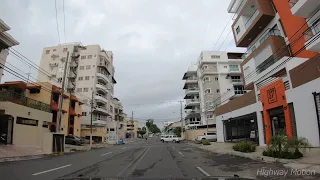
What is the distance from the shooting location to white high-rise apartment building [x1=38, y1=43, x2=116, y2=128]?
69312 mm

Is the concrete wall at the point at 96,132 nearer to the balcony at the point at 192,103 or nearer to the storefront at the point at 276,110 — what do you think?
the balcony at the point at 192,103

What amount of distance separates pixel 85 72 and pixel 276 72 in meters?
52.5

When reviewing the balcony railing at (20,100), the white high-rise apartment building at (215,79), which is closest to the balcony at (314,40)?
the balcony railing at (20,100)

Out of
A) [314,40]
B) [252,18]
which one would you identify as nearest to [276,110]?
[314,40]

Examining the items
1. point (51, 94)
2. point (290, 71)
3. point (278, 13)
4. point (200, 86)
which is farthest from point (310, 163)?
point (200, 86)

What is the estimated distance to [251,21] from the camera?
115ft

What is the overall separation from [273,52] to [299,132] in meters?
12.3

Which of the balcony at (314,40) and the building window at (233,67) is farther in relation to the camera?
the building window at (233,67)

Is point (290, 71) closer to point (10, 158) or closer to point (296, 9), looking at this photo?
point (296, 9)

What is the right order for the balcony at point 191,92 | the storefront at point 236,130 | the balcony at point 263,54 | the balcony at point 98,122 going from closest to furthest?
the balcony at point 263,54
the storefront at point 236,130
the balcony at point 98,122
the balcony at point 191,92

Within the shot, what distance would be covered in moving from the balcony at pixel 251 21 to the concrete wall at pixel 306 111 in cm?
1388

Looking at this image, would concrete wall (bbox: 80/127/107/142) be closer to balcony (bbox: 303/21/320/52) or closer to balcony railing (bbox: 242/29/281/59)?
balcony railing (bbox: 242/29/281/59)

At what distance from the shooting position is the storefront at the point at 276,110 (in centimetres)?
2283

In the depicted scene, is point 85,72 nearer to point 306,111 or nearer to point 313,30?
point 313,30
